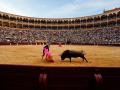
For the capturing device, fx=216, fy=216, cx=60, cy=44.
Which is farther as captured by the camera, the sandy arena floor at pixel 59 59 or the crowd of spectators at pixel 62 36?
the crowd of spectators at pixel 62 36

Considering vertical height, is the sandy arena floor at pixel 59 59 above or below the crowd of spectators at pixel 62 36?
below

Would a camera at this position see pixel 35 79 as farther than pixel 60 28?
No

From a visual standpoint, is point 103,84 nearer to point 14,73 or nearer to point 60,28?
point 14,73

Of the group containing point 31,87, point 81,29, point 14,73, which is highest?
point 81,29

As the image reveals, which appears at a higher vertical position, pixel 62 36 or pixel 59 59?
pixel 62 36

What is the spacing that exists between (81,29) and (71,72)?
79.0 metres

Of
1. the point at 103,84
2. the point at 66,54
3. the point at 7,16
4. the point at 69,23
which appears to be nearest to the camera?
the point at 103,84

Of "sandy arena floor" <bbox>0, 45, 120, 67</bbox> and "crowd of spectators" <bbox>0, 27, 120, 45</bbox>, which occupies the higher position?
"crowd of spectators" <bbox>0, 27, 120, 45</bbox>

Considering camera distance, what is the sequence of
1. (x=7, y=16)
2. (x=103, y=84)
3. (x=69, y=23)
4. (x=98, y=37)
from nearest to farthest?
(x=103, y=84) < (x=98, y=37) < (x=7, y=16) < (x=69, y=23)

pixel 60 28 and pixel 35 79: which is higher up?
pixel 60 28

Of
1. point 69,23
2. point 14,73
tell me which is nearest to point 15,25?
point 69,23

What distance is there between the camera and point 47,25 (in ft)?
293

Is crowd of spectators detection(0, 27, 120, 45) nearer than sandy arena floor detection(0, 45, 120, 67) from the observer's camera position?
No

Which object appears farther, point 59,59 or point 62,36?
point 62,36
